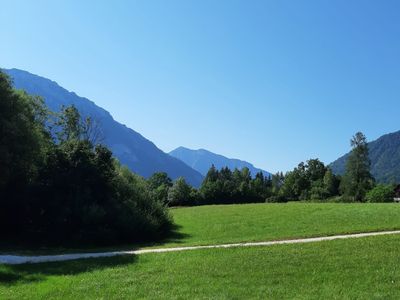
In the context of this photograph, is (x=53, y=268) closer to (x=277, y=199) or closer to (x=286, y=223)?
(x=286, y=223)

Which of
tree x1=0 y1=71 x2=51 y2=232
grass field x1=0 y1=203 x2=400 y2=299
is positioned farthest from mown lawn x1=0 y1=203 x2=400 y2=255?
grass field x1=0 y1=203 x2=400 y2=299

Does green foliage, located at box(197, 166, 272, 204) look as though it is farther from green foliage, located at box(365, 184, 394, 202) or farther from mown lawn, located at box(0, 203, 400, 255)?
mown lawn, located at box(0, 203, 400, 255)

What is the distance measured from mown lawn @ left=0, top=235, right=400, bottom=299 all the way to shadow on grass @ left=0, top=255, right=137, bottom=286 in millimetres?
34

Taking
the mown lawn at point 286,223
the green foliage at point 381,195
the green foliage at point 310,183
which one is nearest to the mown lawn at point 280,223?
the mown lawn at point 286,223

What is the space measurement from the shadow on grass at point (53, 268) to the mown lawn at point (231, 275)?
3cm

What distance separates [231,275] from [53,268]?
8158 millimetres

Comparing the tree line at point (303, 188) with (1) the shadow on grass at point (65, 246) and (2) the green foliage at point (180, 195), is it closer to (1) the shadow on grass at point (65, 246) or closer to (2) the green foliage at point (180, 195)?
(2) the green foliage at point (180, 195)

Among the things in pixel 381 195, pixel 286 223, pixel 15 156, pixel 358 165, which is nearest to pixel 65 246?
pixel 15 156

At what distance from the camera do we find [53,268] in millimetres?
19844

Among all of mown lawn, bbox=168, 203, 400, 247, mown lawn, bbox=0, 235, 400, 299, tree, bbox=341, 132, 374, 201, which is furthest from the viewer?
tree, bbox=341, 132, 374, 201

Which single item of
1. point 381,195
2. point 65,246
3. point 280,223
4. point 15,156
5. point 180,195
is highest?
point 15,156

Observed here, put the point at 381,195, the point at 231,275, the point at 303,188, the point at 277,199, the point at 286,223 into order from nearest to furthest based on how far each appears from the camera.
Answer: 1. the point at 231,275
2. the point at 286,223
3. the point at 381,195
4. the point at 277,199
5. the point at 303,188

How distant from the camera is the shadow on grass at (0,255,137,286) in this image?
1786 centimetres

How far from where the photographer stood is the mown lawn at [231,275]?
1319 centimetres
